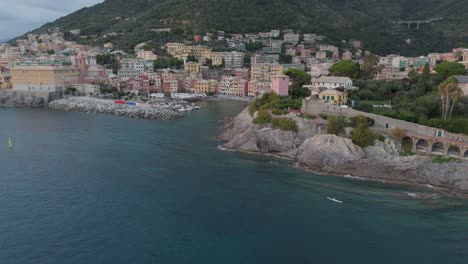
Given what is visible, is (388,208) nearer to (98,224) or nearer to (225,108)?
(98,224)

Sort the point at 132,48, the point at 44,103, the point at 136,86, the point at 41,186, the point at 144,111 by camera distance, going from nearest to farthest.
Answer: the point at 41,186, the point at 144,111, the point at 44,103, the point at 136,86, the point at 132,48

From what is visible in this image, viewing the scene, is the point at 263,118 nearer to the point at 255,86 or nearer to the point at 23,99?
the point at 255,86

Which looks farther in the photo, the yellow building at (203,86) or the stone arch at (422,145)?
the yellow building at (203,86)

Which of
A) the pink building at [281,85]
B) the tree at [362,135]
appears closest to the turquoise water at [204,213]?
the tree at [362,135]

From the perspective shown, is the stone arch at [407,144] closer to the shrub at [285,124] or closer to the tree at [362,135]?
the tree at [362,135]

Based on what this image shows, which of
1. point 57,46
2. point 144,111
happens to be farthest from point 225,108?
point 57,46
